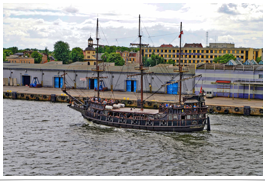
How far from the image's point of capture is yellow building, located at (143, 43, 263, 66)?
149875mm

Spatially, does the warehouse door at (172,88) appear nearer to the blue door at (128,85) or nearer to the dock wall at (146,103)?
the blue door at (128,85)

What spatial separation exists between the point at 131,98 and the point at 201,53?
9620 cm

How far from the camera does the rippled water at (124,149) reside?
101 feet

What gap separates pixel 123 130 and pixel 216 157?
1458cm

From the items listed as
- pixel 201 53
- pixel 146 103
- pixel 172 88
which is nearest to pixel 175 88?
pixel 172 88

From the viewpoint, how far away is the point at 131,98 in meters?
64.6

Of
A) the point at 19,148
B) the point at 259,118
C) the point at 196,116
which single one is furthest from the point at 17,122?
the point at 259,118

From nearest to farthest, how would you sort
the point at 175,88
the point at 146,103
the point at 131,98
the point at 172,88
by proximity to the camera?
the point at 146,103 → the point at 131,98 → the point at 175,88 → the point at 172,88

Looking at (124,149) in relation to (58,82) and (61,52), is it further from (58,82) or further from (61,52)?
(61,52)

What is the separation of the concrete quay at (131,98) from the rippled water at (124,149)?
192 inches

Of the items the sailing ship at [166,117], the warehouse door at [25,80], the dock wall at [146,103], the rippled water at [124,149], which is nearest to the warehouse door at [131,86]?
the dock wall at [146,103]

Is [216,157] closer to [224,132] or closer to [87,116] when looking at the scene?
[224,132]

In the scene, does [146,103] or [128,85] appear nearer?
[146,103]

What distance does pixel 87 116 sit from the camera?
49875 mm
